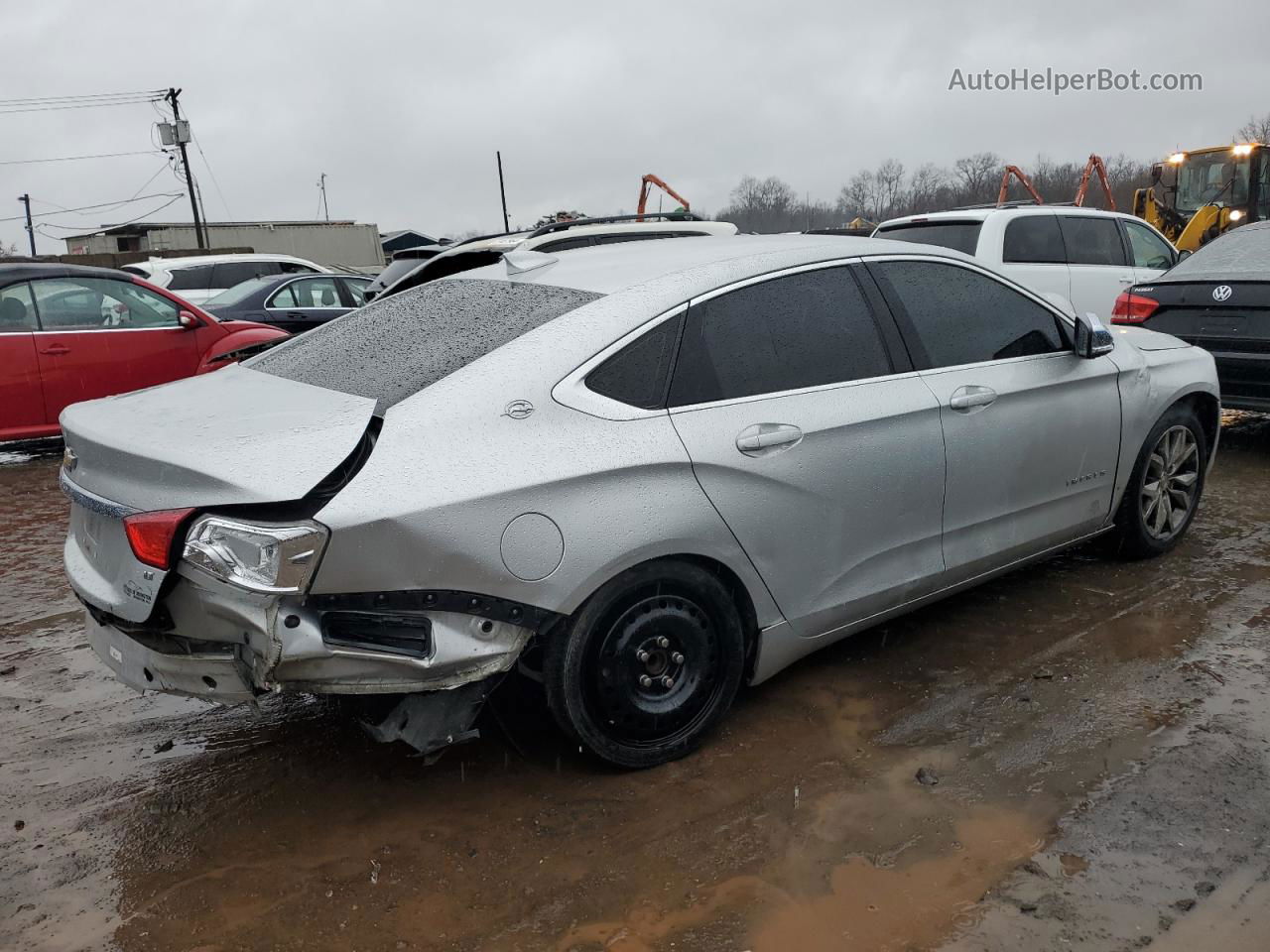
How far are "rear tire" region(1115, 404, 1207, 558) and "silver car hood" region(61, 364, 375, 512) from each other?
3467 millimetres

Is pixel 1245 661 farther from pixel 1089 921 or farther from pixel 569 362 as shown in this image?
pixel 569 362

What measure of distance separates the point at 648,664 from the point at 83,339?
6710 millimetres

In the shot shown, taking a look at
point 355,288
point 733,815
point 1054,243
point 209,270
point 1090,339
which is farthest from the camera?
point 209,270

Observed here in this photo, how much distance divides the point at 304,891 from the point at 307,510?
1009 mm

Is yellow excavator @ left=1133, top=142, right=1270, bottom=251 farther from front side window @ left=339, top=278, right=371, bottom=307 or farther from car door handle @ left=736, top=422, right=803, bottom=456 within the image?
car door handle @ left=736, top=422, right=803, bottom=456

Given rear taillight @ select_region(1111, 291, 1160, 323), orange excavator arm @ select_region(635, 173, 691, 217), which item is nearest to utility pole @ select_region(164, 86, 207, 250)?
orange excavator arm @ select_region(635, 173, 691, 217)

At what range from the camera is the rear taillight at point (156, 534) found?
2.60m

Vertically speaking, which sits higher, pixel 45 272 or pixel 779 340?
pixel 45 272

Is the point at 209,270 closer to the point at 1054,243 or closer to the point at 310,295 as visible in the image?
the point at 310,295

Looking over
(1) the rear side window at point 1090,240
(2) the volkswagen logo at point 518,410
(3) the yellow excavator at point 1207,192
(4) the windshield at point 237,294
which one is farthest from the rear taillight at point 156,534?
(3) the yellow excavator at point 1207,192

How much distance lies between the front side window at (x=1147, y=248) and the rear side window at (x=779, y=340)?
721cm

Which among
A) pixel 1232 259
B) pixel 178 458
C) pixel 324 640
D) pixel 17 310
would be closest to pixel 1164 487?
pixel 1232 259

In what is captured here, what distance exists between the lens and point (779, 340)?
3457 mm

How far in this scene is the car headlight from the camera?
2.51 metres
